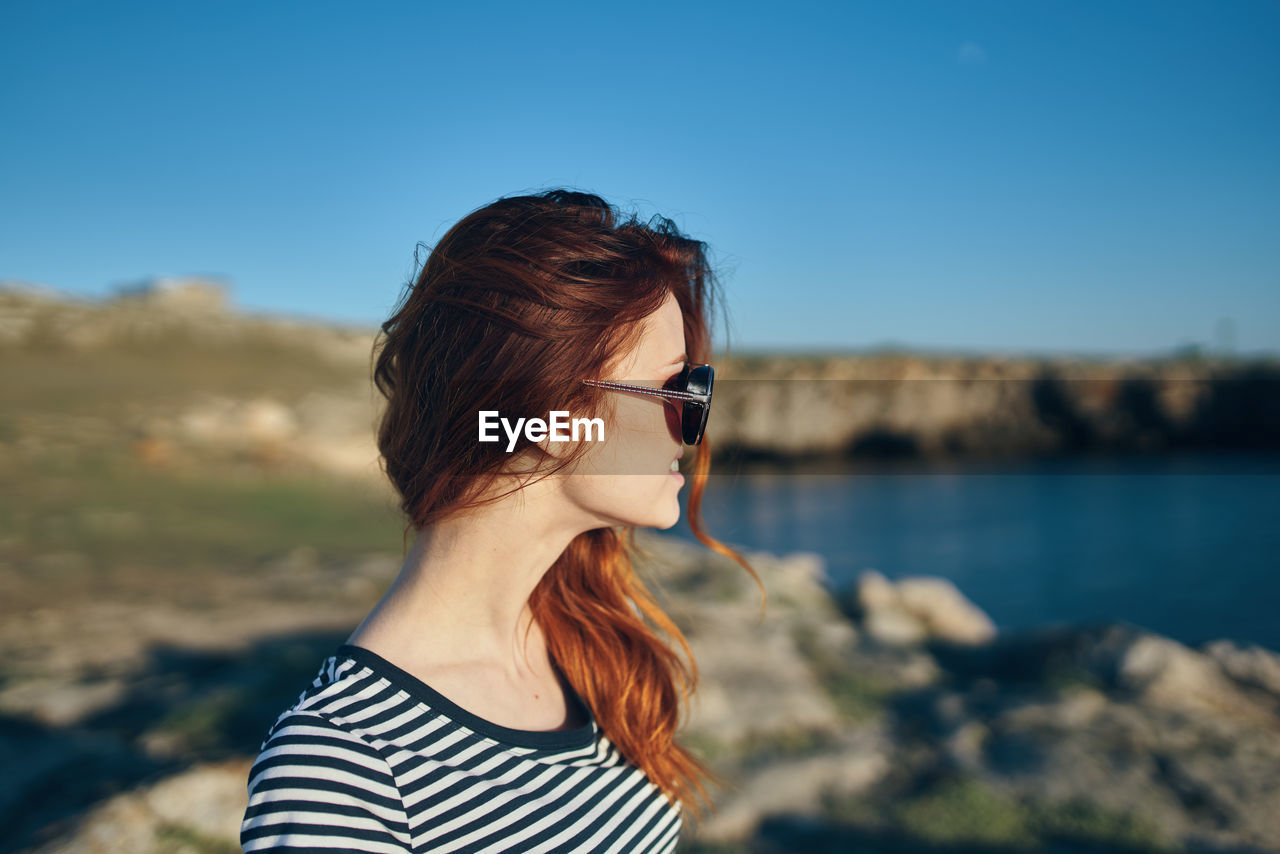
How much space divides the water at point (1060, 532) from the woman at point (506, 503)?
320 cm

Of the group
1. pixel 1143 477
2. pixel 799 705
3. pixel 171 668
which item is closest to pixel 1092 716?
pixel 799 705

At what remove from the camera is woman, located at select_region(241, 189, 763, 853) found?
123cm

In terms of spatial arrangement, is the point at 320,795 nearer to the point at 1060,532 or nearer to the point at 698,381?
→ the point at 698,381

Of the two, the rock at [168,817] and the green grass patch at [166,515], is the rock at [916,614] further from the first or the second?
the rock at [168,817]

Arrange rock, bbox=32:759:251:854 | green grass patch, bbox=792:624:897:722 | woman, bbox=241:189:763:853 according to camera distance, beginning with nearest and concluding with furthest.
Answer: woman, bbox=241:189:763:853 < rock, bbox=32:759:251:854 < green grass patch, bbox=792:624:897:722

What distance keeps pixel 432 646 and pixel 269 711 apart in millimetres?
2966

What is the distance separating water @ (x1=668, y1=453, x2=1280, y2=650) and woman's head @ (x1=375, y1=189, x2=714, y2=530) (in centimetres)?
325

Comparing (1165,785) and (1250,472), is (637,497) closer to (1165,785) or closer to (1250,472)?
(1165,785)

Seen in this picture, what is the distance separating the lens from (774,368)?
2503cm

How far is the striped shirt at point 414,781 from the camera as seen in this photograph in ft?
3.43

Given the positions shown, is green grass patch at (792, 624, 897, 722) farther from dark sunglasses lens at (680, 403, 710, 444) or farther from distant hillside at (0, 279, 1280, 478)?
distant hillside at (0, 279, 1280, 478)

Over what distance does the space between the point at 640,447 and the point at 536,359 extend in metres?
0.31

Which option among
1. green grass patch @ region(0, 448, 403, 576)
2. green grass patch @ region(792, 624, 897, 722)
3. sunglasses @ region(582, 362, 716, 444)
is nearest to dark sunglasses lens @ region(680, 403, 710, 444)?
sunglasses @ region(582, 362, 716, 444)

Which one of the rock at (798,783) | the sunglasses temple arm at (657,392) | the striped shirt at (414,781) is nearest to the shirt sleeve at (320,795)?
the striped shirt at (414,781)
